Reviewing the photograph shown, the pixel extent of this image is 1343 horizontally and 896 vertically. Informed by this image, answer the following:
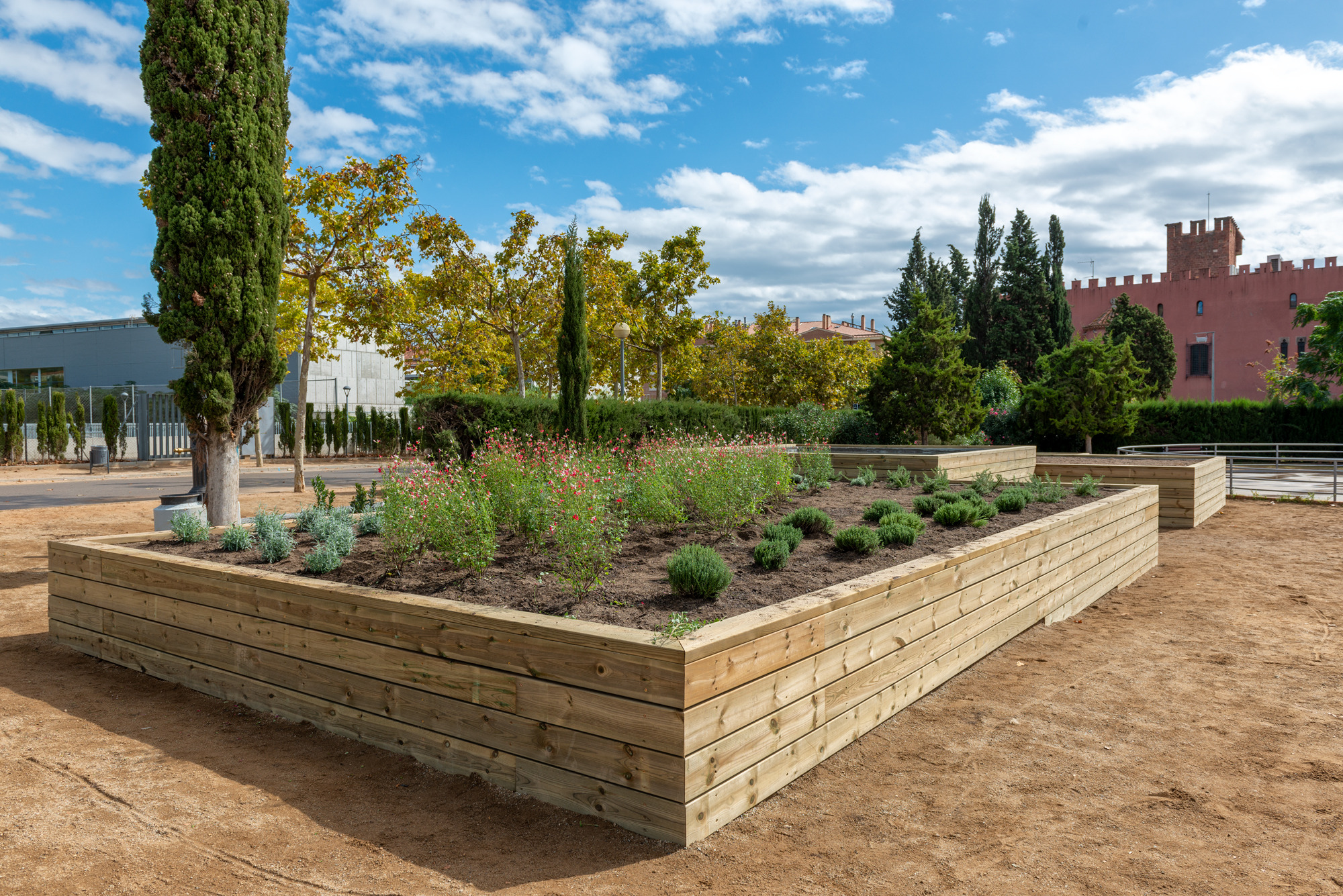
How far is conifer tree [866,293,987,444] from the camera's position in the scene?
1533 cm

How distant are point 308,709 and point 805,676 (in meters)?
2.49

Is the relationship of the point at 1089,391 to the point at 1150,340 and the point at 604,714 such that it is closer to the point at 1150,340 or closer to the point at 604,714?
the point at 604,714

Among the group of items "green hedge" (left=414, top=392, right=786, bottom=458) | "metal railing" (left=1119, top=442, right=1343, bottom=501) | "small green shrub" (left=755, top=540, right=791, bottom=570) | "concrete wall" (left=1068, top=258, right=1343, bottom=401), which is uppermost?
"concrete wall" (left=1068, top=258, right=1343, bottom=401)

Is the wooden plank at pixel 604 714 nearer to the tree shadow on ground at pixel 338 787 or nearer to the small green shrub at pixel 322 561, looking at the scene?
the tree shadow on ground at pixel 338 787

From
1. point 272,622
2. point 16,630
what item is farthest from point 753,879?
point 16,630

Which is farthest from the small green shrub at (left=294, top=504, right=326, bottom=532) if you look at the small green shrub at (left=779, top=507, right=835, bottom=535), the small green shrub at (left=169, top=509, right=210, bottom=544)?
the small green shrub at (left=779, top=507, right=835, bottom=535)

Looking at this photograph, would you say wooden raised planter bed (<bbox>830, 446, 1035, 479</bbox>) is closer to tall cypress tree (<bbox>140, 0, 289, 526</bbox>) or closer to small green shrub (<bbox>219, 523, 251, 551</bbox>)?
tall cypress tree (<bbox>140, 0, 289, 526</bbox>)

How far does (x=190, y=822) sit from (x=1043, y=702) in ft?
13.6

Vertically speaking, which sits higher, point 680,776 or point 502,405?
point 502,405

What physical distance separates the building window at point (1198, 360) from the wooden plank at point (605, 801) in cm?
5046

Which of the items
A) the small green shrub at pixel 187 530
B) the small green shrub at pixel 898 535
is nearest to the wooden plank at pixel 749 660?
the small green shrub at pixel 898 535

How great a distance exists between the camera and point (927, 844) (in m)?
2.87

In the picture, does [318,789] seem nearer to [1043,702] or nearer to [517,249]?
[1043,702]

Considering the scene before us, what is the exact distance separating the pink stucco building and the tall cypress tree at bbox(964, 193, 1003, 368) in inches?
414
